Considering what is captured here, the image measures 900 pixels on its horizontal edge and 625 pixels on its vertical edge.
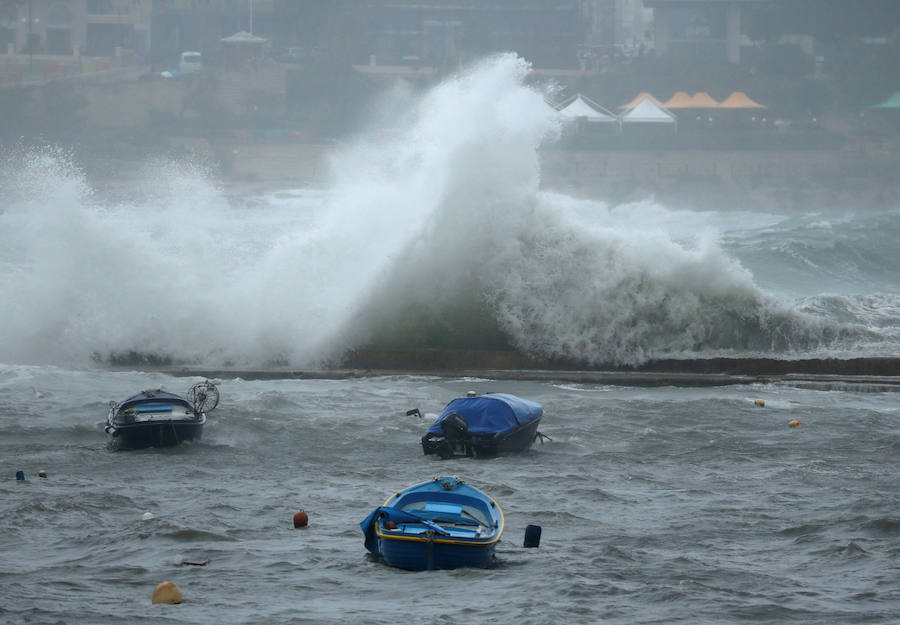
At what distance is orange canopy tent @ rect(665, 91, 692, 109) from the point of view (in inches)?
2908

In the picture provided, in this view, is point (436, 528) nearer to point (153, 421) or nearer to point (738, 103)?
point (153, 421)

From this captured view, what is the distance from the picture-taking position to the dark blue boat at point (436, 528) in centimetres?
1275

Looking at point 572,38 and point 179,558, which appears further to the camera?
point 572,38

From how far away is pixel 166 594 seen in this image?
11953 millimetres

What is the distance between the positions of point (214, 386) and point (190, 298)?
7072 mm

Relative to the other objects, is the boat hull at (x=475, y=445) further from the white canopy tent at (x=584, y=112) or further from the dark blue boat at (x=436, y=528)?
the white canopy tent at (x=584, y=112)

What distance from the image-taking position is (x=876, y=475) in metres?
16.0

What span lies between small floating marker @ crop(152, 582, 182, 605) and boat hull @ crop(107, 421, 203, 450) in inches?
227

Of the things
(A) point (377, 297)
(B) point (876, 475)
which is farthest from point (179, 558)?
(A) point (377, 297)

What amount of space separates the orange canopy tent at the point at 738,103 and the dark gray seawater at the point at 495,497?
54885mm

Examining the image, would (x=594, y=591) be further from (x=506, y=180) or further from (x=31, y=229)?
(x=31, y=229)

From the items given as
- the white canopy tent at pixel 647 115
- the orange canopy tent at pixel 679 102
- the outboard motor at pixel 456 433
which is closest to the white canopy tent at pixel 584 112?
the white canopy tent at pixel 647 115

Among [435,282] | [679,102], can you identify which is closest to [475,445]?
[435,282]

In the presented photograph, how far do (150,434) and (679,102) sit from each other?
60.2 meters
